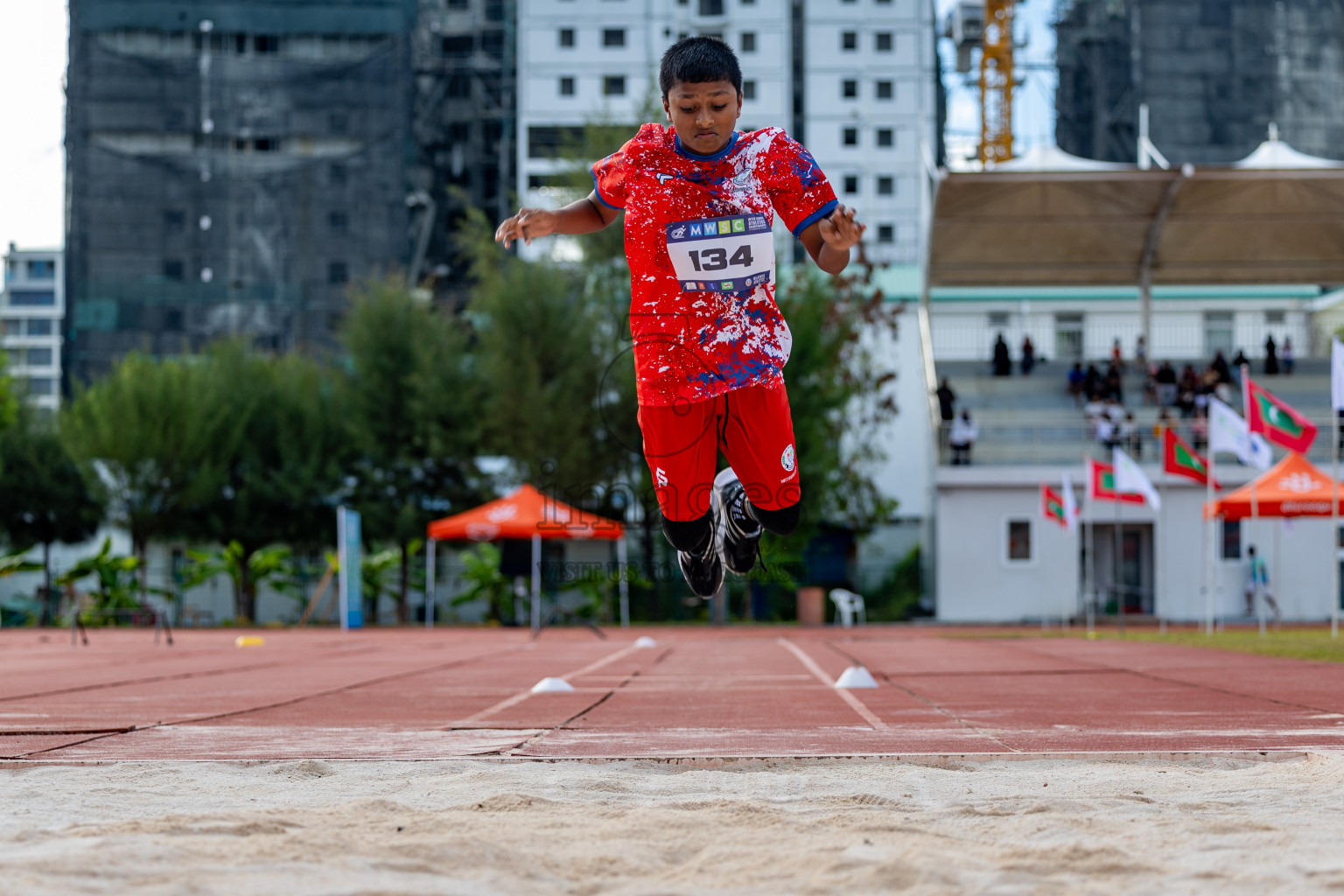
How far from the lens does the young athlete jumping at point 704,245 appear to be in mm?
4840

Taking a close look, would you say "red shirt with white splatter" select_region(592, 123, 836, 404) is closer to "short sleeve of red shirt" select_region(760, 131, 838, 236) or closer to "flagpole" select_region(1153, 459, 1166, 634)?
"short sleeve of red shirt" select_region(760, 131, 838, 236)

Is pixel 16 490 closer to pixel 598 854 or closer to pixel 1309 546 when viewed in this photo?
pixel 1309 546

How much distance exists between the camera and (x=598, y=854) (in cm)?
301

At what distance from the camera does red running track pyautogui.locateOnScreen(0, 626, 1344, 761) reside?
510cm

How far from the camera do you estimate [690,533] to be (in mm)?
5457

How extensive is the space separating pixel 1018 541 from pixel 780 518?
2551cm

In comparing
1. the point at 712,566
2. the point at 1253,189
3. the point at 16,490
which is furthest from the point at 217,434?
the point at 712,566

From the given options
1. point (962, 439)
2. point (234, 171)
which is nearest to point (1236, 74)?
point (962, 439)

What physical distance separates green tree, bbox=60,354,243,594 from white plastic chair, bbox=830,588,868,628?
14.4 metres

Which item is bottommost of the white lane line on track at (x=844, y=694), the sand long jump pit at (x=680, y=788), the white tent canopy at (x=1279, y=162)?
the white lane line on track at (x=844, y=694)

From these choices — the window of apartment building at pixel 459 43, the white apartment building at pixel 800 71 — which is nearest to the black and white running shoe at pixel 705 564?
the white apartment building at pixel 800 71

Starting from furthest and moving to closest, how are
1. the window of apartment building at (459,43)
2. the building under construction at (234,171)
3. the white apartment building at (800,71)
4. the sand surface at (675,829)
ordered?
the window of apartment building at (459,43) < the white apartment building at (800,71) < the building under construction at (234,171) < the sand surface at (675,829)

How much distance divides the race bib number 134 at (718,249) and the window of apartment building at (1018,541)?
25978 millimetres

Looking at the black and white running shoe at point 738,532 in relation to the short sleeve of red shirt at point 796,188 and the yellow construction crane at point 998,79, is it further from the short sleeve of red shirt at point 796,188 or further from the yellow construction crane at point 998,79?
the yellow construction crane at point 998,79
